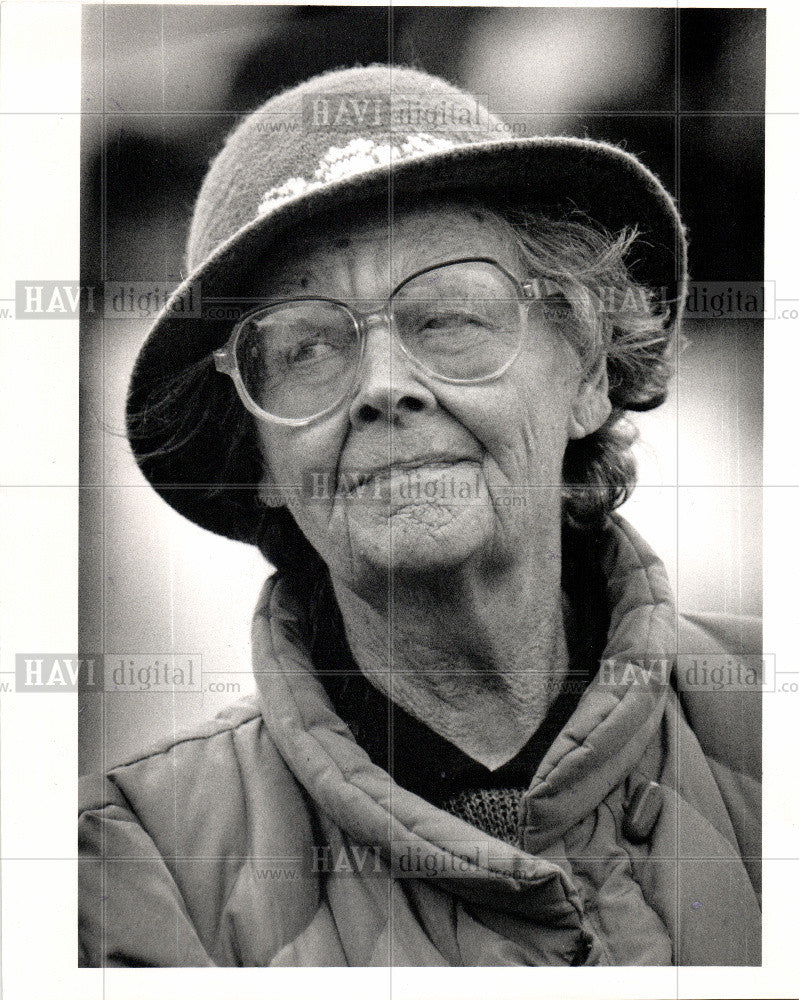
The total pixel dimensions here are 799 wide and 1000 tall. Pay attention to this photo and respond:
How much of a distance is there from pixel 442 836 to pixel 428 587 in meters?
0.36

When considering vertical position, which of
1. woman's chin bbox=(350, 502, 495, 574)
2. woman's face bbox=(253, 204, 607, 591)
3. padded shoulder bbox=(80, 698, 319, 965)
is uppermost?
woman's face bbox=(253, 204, 607, 591)

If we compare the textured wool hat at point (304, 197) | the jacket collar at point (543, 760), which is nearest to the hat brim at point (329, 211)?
the textured wool hat at point (304, 197)

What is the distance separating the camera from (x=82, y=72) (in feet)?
5.74

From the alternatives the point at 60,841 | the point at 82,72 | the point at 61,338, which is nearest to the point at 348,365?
the point at 61,338

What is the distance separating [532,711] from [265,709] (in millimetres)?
405

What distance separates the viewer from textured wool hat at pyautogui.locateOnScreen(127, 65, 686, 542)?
4.97 feet

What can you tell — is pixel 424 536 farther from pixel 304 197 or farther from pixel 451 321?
pixel 304 197

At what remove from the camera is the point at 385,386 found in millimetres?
1549

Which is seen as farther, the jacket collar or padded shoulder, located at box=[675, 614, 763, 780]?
padded shoulder, located at box=[675, 614, 763, 780]

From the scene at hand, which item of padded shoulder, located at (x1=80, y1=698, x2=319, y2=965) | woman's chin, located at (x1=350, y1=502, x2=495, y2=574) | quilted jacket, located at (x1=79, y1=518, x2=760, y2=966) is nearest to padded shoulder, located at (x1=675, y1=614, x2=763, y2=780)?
quilted jacket, located at (x1=79, y1=518, x2=760, y2=966)

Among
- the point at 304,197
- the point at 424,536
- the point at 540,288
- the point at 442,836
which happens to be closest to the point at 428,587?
the point at 424,536

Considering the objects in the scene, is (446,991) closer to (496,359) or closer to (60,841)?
(60,841)

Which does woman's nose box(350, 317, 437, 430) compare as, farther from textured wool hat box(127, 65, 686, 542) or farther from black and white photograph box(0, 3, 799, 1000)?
textured wool hat box(127, 65, 686, 542)

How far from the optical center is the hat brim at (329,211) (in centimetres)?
150
